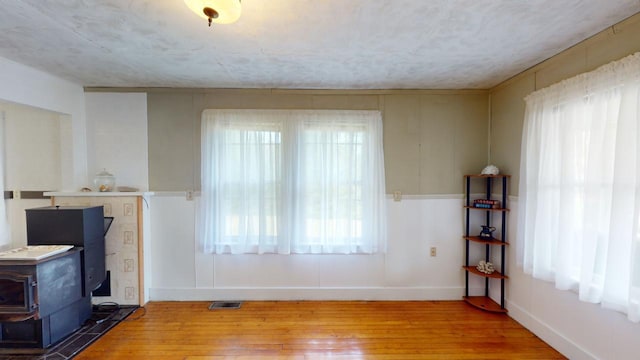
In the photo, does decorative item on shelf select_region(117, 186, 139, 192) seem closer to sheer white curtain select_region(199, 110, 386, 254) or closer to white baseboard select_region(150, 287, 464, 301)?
sheer white curtain select_region(199, 110, 386, 254)

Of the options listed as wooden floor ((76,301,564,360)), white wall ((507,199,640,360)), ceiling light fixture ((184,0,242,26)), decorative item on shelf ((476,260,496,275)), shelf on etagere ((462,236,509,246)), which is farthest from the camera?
decorative item on shelf ((476,260,496,275))

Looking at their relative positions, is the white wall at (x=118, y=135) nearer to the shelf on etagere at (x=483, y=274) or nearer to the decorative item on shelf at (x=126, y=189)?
the decorative item on shelf at (x=126, y=189)

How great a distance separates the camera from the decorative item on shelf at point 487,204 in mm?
2898

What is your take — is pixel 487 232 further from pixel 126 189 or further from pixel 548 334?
pixel 126 189

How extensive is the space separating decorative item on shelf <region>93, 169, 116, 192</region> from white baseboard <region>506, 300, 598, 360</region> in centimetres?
454

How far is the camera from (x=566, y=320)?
2.24 m

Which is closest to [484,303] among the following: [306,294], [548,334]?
[548,334]

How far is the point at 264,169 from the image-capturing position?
3127mm

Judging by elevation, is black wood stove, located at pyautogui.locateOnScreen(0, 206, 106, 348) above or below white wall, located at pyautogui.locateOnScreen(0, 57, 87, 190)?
below

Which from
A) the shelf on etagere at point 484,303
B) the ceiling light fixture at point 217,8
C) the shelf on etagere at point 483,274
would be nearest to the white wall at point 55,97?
the ceiling light fixture at point 217,8

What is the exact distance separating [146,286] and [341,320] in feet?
7.40

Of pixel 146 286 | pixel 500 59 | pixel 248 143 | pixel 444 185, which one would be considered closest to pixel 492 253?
pixel 444 185

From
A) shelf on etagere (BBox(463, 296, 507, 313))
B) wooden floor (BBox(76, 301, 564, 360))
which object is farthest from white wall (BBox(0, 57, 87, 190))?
shelf on etagere (BBox(463, 296, 507, 313))

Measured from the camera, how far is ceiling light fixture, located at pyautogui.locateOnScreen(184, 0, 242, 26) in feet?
4.31
